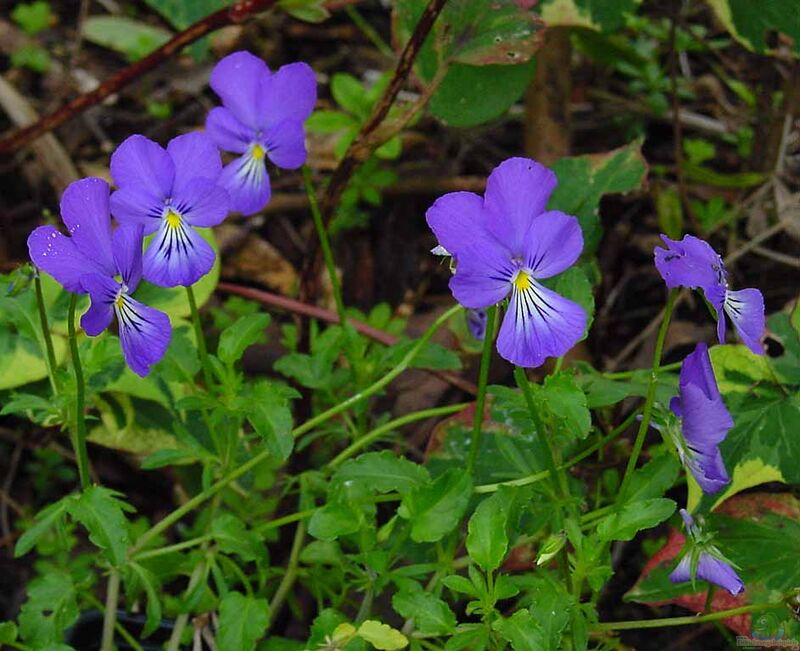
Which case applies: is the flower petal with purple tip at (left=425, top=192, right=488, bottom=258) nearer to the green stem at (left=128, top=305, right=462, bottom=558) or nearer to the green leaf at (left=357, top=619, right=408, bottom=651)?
the green stem at (left=128, top=305, right=462, bottom=558)

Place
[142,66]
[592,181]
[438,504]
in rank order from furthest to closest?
[142,66]
[592,181]
[438,504]

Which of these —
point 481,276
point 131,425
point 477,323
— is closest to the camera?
point 481,276

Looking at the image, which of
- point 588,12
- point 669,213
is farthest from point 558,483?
point 669,213

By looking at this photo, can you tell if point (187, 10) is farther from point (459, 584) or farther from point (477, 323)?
point (459, 584)

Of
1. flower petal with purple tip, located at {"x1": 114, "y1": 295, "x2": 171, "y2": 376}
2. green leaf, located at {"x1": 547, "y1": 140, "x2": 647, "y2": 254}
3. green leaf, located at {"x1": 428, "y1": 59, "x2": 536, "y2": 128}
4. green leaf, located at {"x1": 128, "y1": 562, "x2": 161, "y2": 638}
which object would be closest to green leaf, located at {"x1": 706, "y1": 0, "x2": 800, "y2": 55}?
green leaf, located at {"x1": 547, "y1": 140, "x2": 647, "y2": 254}

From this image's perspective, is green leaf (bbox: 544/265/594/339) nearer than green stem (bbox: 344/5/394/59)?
Yes

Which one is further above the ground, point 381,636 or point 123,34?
point 123,34
